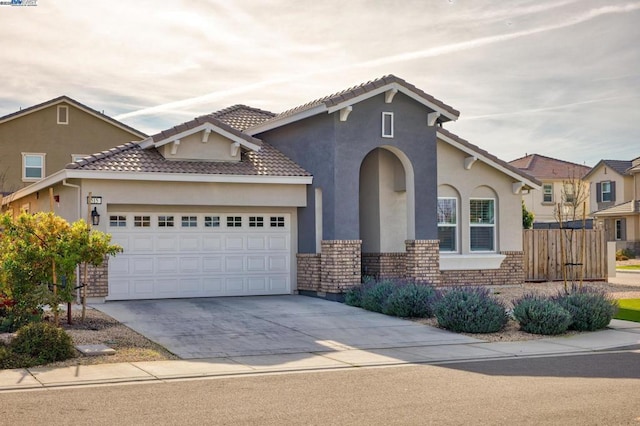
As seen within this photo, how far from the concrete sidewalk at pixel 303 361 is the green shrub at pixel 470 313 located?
1028mm

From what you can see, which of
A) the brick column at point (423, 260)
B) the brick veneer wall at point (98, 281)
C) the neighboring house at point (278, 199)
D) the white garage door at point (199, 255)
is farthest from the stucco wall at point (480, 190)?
the brick veneer wall at point (98, 281)

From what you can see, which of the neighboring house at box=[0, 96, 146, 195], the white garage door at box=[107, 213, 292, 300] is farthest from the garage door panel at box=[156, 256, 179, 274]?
the neighboring house at box=[0, 96, 146, 195]

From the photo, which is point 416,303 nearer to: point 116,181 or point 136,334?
point 136,334

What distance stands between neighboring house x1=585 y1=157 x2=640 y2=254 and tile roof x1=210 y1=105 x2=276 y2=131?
28.7 meters

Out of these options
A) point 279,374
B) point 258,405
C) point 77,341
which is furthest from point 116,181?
point 258,405

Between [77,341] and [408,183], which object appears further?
[408,183]

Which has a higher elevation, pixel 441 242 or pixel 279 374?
pixel 441 242

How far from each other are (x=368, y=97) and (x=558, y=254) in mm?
10507

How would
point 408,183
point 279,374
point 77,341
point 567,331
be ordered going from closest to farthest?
point 279,374 < point 77,341 < point 567,331 < point 408,183

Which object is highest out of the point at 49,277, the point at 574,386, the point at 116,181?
the point at 116,181

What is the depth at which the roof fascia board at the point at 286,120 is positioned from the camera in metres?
21.6

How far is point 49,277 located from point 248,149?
8388mm

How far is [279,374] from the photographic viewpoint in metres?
12.2

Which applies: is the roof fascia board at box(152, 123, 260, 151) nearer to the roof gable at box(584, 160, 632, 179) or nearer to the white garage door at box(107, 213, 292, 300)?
the white garage door at box(107, 213, 292, 300)
